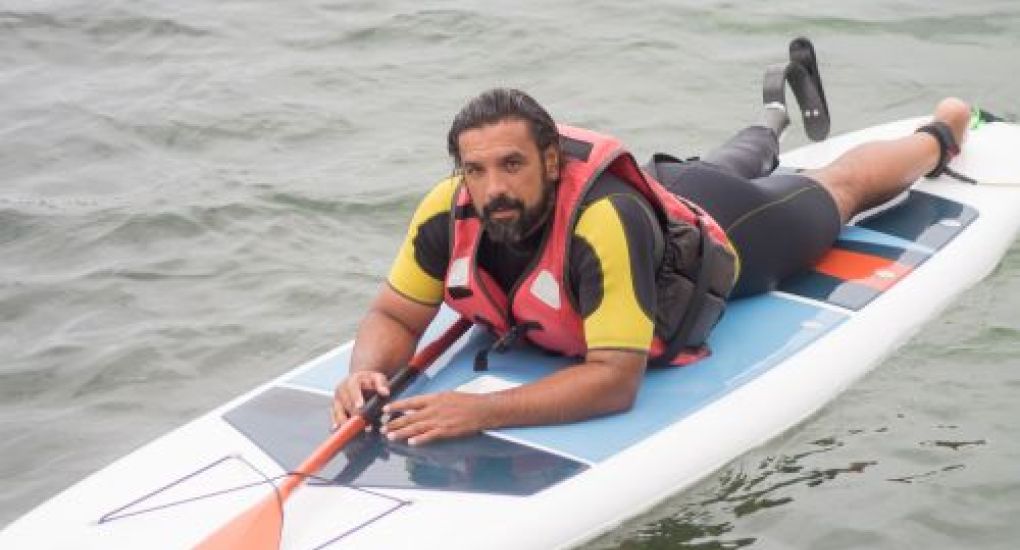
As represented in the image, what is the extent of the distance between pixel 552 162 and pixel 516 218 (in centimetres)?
22

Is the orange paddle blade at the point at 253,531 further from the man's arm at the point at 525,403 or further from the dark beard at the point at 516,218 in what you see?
the dark beard at the point at 516,218

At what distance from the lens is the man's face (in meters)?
3.98

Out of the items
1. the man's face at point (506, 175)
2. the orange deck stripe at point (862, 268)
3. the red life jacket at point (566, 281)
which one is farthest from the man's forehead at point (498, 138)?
the orange deck stripe at point (862, 268)

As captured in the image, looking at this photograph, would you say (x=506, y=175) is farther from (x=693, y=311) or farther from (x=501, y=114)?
(x=693, y=311)

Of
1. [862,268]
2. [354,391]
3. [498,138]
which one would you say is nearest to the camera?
[498,138]

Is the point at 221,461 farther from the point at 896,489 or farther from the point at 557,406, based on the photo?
the point at 896,489

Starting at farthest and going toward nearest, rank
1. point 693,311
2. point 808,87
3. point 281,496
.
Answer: point 808,87, point 693,311, point 281,496

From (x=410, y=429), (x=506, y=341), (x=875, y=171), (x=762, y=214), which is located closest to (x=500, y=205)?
(x=506, y=341)

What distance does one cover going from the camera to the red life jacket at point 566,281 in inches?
164

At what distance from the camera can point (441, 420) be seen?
403cm

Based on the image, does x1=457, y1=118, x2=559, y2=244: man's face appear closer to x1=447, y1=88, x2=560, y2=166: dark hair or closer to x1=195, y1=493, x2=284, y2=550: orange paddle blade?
x1=447, y1=88, x2=560, y2=166: dark hair

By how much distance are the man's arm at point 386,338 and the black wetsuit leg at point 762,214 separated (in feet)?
3.61

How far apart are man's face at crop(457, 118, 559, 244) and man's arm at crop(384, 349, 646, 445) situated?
43cm

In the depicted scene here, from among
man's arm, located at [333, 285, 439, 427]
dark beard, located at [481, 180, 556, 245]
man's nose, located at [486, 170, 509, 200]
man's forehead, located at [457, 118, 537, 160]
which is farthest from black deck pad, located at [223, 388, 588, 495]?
man's forehead, located at [457, 118, 537, 160]
